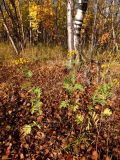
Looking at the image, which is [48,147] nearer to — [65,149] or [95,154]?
[65,149]

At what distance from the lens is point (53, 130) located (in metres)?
4.04

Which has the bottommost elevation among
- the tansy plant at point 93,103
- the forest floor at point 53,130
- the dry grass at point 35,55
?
the dry grass at point 35,55

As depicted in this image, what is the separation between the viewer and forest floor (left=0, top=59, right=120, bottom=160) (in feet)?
11.3

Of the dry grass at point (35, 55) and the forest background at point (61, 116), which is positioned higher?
the forest background at point (61, 116)

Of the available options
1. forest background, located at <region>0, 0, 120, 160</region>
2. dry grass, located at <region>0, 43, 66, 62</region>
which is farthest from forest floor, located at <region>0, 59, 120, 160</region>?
dry grass, located at <region>0, 43, 66, 62</region>

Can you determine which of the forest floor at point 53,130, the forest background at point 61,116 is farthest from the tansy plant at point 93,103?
the forest floor at point 53,130

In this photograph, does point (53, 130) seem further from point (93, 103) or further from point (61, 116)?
point (93, 103)

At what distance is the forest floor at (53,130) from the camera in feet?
11.3

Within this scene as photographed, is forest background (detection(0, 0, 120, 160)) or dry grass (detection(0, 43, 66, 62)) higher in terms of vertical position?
forest background (detection(0, 0, 120, 160))

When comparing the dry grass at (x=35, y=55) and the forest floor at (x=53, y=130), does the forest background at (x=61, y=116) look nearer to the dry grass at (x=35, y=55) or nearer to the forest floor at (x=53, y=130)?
the forest floor at (x=53, y=130)

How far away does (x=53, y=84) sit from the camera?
19.9ft

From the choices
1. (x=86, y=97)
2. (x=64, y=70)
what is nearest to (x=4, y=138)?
(x=86, y=97)

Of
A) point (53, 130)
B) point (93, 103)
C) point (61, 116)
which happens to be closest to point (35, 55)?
point (61, 116)

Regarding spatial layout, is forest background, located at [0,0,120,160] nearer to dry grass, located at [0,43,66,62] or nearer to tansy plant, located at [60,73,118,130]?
tansy plant, located at [60,73,118,130]
